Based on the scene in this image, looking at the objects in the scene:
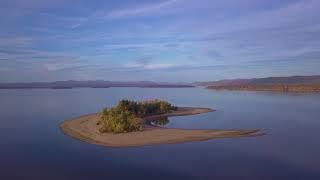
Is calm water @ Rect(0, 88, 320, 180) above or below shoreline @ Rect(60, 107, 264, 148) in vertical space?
below

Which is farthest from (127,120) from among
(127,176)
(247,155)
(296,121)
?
(296,121)

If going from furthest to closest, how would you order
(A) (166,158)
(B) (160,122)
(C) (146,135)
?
(B) (160,122) → (C) (146,135) → (A) (166,158)

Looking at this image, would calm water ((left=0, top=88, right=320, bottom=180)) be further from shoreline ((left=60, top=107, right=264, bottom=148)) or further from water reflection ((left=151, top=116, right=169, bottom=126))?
water reflection ((left=151, top=116, right=169, bottom=126))

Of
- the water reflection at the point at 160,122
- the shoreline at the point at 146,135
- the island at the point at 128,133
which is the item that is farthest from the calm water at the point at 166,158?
the water reflection at the point at 160,122

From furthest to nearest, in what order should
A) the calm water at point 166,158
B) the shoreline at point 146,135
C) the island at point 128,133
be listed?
the island at point 128,133, the shoreline at point 146,135, the calm water at point 166,158

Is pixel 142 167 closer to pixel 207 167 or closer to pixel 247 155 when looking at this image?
pixel 207 167

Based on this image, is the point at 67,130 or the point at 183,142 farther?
the point at 67,130

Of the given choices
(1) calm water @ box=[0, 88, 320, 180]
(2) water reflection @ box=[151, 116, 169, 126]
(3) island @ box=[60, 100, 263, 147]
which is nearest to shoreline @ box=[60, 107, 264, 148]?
(3) island @ box=[60, 100, 263, 147]

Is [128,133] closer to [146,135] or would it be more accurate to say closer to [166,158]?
[146,135]

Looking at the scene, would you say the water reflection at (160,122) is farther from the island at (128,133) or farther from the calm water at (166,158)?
the calm water at (166,158)

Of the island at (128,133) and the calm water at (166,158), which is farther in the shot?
the island at (128,133)

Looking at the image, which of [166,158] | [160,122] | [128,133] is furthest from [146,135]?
[160,122]
